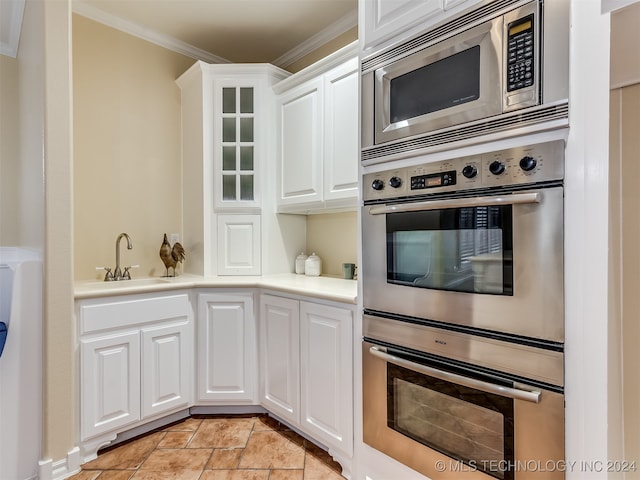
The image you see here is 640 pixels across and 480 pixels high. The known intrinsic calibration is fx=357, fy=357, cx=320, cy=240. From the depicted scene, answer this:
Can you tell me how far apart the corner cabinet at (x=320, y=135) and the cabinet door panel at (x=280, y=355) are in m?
0.71

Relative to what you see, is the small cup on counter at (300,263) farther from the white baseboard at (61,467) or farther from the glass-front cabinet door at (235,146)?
the white baseboard at (61,467)

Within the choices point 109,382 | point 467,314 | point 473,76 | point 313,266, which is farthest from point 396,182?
point 109,382

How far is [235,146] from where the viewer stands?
2.66 m

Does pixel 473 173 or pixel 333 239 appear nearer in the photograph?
pixel 473 173

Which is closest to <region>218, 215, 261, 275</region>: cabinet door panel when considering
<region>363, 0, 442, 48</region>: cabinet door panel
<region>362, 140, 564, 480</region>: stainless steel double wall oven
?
<region>362, 140, 564, 480</region>: stainless steel double wall oven

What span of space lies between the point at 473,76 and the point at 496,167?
336mm

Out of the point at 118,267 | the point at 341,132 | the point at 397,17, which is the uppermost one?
the point at 397,17

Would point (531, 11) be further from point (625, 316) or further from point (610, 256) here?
point (625, 316)

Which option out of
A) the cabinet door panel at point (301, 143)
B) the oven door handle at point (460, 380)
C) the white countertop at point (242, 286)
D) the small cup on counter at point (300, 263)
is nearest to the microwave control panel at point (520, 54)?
the oven door handle at point (460, 380)

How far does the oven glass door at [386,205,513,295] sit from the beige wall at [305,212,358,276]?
1069mm

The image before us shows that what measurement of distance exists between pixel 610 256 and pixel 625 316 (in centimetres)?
20

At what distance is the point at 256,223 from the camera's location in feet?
8.71

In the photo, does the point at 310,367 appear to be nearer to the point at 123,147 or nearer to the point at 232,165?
the point at 232,165

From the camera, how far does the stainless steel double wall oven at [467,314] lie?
1.06 meters
